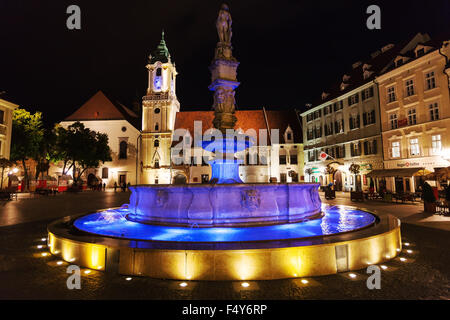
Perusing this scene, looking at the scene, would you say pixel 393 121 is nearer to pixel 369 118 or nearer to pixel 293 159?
pixel 369 118

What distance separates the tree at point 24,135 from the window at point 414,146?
46759mm

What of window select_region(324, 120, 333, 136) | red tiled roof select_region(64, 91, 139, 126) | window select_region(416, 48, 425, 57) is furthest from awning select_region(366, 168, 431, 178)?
red tiled roof select_region(64, 91, 139, 126)

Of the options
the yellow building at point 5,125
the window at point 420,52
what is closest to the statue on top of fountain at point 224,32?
the window at point 420,52

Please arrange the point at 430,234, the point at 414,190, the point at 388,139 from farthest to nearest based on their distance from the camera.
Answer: the point at 388,139
the point at 414,190
the point at 430,234

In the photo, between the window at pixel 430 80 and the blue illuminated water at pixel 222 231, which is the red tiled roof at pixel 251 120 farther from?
the blue illuminated water at pixel 222 231

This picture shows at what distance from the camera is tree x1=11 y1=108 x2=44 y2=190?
113 ft

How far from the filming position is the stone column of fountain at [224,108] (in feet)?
29.8

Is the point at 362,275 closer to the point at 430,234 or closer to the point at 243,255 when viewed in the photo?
the point at 243,255

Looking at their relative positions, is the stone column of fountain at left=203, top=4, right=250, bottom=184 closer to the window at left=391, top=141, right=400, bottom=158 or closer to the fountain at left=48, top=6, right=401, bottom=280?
the fountain at left=48, top=6, right=401, bottom=280

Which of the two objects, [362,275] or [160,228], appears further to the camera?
[160,228]

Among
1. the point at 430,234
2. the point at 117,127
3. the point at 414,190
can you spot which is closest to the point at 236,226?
the point at 430,234

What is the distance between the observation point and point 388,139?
2631 cm

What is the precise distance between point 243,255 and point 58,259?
414 cm

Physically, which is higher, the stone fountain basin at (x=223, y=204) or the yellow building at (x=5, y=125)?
the yellow building at (x=5, y=125)
